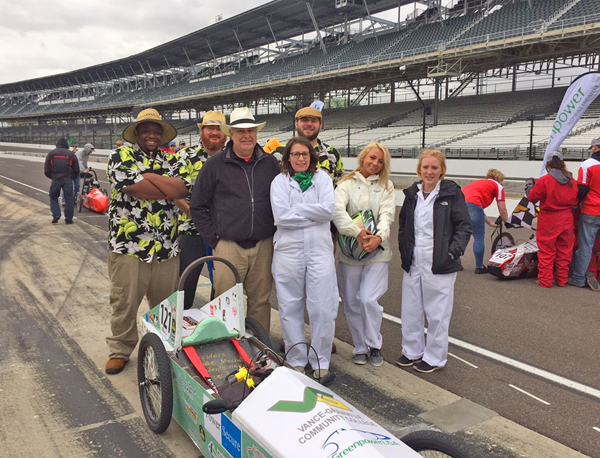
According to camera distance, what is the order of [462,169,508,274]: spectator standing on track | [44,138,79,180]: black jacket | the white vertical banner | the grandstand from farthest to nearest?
the grandstand
[44,138,79,180]: black jacket
the white vertical banner
[462,169,508,274]: spectator standing on track

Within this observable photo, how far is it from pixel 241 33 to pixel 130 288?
4819 cm

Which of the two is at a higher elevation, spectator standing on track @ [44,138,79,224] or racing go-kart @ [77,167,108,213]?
spectator standing on track @ [44,138,79,224]

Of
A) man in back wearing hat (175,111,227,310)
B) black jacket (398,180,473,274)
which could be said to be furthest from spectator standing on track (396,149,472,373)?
man in back wearing hat (175,111,227,310)

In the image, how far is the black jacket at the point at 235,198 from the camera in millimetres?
3793

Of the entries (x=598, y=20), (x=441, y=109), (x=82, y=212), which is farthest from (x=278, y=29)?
(x=82, y=212)

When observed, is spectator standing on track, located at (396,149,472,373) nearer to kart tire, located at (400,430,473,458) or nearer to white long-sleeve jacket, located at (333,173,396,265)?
white long-sleeve jacket, located at (333,173,396,265)

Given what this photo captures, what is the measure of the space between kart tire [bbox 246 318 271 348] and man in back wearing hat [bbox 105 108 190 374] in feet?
3.15

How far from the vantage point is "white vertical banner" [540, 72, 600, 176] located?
7.96 meters

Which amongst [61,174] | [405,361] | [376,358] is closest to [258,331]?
[376,358]

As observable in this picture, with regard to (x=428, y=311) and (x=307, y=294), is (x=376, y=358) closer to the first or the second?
(x=428, y=311)

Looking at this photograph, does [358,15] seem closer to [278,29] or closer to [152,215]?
[278,29]

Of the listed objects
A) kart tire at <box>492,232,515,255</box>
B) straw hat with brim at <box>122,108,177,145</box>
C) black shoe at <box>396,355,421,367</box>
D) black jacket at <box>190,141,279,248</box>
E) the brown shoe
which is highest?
straw hat with brim at <box>122,108,177,145</box>

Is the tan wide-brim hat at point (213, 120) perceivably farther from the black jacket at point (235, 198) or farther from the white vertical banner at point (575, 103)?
the white vertical banner at point (575, 103)

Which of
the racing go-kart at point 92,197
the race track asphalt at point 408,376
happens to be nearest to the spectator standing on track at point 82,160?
the racing go-kart at point 92,197
